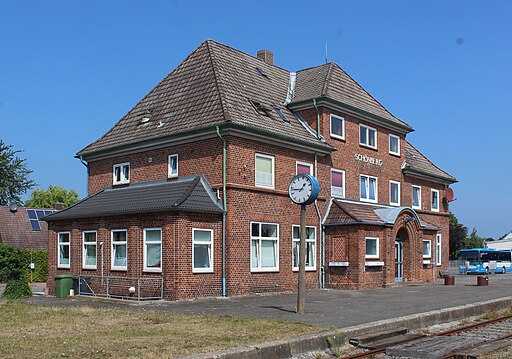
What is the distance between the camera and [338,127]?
29.9 meters

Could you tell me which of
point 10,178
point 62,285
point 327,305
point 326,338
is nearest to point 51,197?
point 10,178

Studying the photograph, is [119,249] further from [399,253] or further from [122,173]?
[399,253]

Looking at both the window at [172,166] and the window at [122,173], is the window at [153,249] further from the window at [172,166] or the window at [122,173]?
A: the window at [122,173]

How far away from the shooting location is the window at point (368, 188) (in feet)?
103

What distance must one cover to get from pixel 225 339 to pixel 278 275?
13.6 m

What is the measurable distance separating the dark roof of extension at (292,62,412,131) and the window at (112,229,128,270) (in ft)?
35.3

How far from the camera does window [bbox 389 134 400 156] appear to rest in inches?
1340

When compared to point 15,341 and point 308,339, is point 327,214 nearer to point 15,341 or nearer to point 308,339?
point 308,339

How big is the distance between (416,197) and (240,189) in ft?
55.5

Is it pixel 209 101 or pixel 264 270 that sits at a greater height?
pixel 209 101

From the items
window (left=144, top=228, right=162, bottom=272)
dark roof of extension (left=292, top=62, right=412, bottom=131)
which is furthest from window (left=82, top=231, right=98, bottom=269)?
dark roof of extension (left=292, top=62, right=412, bottom=131)

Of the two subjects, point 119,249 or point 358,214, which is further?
point 358,214

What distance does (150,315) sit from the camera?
16.4 metres

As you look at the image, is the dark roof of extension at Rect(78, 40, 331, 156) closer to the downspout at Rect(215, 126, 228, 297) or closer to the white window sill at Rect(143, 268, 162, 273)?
the downspout at Rect(215, 126, 228, 297)
